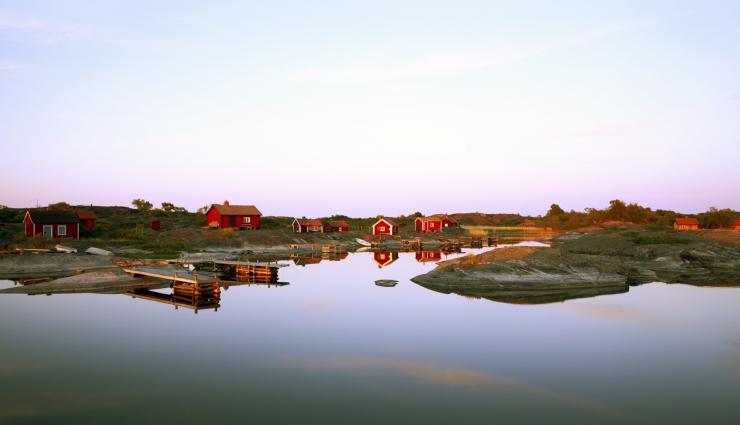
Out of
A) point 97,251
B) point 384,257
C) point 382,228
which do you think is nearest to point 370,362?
point 97,251

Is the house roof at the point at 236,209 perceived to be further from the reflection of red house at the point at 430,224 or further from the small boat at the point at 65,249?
the reflection of red house at the point at 430,224

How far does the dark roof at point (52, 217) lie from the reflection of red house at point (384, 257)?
36.4 m

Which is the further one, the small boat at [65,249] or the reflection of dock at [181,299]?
the small boat at [65,249]

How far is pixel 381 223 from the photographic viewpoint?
9850 centimetres

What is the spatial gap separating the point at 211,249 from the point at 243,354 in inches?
1787

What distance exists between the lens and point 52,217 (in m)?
58.3

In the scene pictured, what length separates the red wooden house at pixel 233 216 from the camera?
77938mm

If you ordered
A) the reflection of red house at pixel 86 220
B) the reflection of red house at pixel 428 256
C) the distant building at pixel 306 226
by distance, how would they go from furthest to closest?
the distant building at pixel 306 226 < the reflection of red house at pixel 428 256 < the reflection of red house at pixel 86 220

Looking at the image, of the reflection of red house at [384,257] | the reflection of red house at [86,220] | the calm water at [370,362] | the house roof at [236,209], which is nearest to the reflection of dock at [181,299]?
the calm water at [370,362]

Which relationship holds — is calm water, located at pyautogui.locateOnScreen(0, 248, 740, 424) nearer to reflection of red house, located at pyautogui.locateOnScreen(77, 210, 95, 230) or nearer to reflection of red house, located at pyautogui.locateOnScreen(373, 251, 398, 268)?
reflection of red house, located at pyautogui.locateOnScreen(373, 251, 398, 268)

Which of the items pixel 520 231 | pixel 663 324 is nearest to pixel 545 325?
pixel 663 324

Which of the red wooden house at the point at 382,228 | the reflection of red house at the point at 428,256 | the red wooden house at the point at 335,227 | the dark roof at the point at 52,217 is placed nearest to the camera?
the dark roof at the point at 52,217

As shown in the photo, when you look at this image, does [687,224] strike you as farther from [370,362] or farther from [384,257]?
[370,362]

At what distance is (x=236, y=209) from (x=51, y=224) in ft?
91.1
